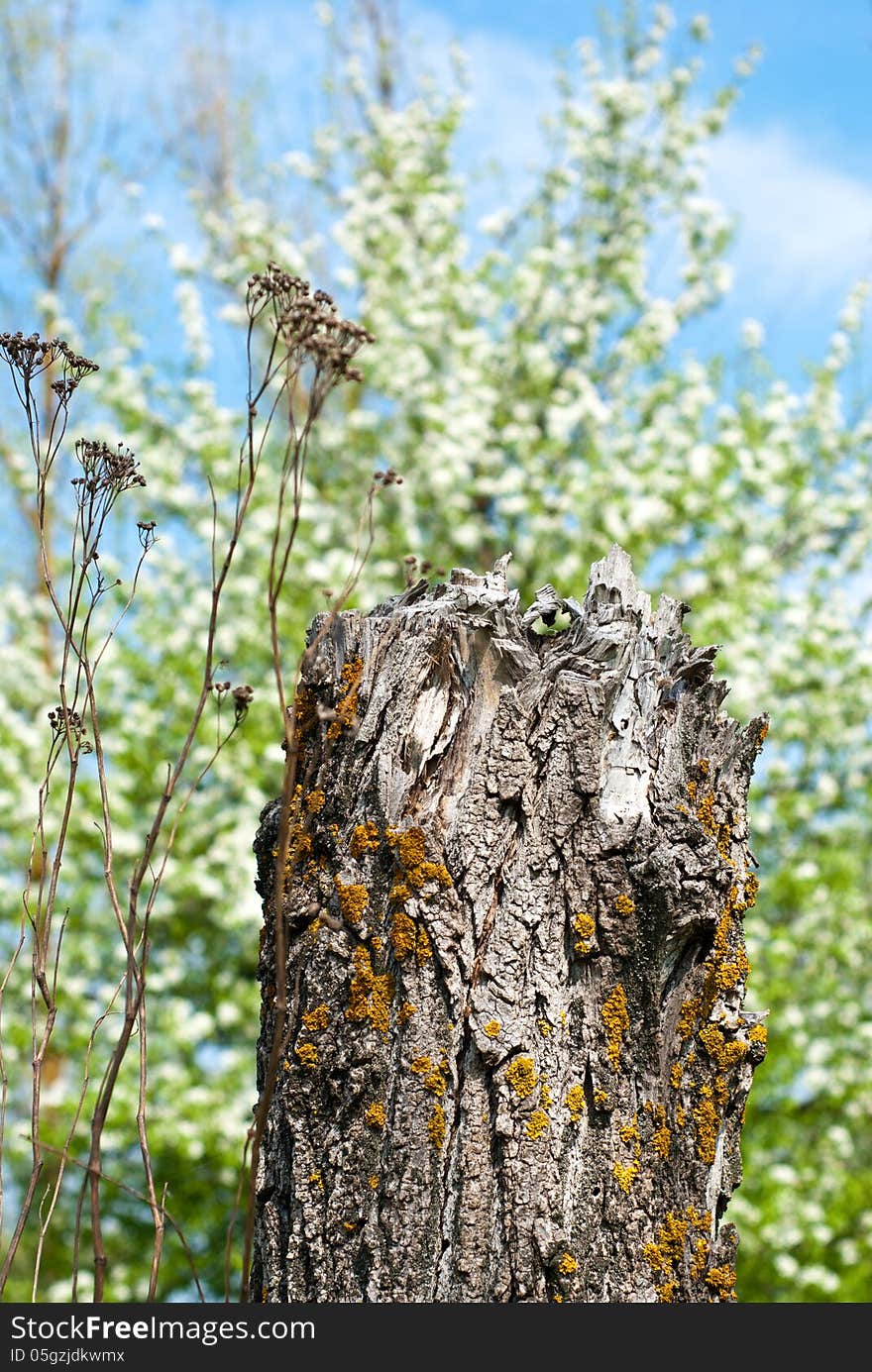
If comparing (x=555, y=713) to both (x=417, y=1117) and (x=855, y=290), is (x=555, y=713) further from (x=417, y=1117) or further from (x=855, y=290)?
(x=855, y=290)

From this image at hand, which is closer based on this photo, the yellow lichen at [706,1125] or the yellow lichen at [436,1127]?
the yellow lichen at [436,1127]

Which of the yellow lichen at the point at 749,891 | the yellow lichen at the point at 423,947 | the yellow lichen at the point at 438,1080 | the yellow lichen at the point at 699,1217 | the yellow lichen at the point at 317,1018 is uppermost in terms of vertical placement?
the yellow lichen at the point at 749,891

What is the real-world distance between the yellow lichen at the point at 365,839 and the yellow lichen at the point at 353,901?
0.07 meters

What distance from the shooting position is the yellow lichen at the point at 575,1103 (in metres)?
2.03

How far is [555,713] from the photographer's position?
2.23 m

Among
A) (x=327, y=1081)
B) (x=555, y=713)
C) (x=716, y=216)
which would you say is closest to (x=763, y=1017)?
(x=555, y=713)

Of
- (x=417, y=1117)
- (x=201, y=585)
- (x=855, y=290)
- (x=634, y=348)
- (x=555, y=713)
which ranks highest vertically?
(x=855, y=290)

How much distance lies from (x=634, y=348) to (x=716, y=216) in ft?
5.51

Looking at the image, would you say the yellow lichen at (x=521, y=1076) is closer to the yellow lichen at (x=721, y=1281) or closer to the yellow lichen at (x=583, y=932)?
the yellow lichen at (x=583, y=932)

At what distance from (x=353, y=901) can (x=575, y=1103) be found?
526 millimetres

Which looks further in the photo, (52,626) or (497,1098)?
(52,626)

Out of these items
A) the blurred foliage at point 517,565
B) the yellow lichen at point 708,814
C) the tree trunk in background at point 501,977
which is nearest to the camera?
the tree trunk in background at point 501,977

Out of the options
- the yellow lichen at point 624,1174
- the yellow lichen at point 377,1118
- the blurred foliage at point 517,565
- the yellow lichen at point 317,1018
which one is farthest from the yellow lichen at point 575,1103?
the blurred foliage at point 517,565

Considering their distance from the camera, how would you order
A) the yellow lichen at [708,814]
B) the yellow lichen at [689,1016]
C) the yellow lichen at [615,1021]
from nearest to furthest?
the yellow lichen at [615,1021] < the yellow lichen at [689,1016] < the yellow lichen at [708,814]
